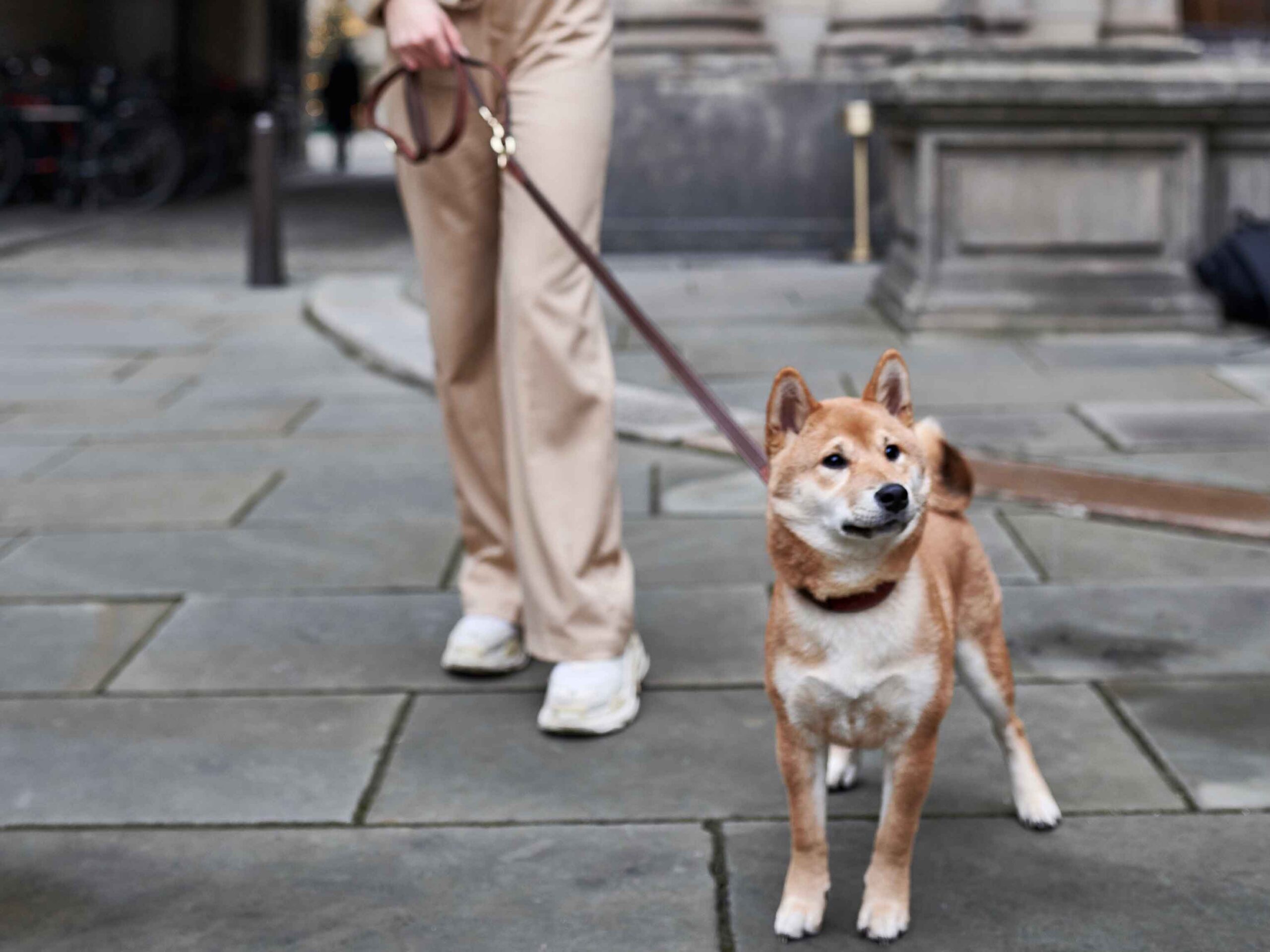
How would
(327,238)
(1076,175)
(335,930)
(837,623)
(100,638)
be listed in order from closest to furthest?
1. (837,623)
2. (335,930)
3. (100,638)
4. (1076,175)
5. (327,238)

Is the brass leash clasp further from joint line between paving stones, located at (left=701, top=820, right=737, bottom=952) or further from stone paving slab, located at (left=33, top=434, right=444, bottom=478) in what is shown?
stone paving slab, located at (left=33, top=434, right=444, bottom=478)

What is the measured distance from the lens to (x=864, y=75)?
→ 10992mm

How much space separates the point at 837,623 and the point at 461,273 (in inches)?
54.1

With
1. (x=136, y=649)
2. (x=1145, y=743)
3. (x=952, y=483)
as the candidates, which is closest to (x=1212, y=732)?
(x=1145, y=743)

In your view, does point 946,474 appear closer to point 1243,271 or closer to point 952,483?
point 952,483

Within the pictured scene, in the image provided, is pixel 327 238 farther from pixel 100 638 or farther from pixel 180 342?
pixel 100 638

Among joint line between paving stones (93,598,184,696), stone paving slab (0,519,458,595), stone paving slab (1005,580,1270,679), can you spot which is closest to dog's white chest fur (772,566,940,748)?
stone paving slab (1005,580,1270,679)

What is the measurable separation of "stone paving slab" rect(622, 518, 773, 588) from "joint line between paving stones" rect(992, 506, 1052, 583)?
26.4 inches

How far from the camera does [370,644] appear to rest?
12.4 feet

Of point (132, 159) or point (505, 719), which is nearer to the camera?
point (505, 719)

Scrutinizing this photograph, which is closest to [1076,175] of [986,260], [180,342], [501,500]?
[986,260]

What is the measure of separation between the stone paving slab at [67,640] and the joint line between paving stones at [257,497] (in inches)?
33.2

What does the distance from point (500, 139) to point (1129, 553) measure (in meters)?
2.15

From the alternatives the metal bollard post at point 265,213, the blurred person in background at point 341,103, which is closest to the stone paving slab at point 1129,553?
the metal bollard post at point 265,213
